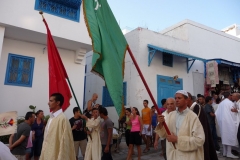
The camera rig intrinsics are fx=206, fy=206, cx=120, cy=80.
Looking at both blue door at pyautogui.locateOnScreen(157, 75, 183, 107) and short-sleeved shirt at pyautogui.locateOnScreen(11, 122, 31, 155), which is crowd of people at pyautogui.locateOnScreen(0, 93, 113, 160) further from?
blue door at pyautogui.locateOnScreen(157, 75, 183, 107)

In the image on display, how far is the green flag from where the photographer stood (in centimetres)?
278

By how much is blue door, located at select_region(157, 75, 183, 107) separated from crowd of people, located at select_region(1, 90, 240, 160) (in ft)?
8.84

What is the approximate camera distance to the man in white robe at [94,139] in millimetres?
4738

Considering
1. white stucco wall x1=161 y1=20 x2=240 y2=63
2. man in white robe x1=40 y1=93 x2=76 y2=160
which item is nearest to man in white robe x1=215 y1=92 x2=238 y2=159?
man in white robe x1=40 y1=93 x2=76 y2=160

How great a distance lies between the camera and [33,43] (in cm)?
759

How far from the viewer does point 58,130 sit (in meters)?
2.99

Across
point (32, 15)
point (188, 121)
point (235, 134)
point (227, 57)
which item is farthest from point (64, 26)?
point (227, 57)

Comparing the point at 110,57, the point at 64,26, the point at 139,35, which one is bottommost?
the point at 110,57

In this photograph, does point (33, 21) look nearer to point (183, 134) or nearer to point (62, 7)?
point (62, 7)

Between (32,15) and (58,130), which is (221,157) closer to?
(58,130)

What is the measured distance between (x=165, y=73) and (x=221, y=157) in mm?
5891

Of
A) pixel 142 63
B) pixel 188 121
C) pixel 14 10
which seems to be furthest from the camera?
pixel 142 63

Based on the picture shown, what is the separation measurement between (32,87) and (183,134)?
610cm

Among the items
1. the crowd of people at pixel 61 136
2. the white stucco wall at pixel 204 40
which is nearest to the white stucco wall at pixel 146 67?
the white stucco wall at pixel 204 40
